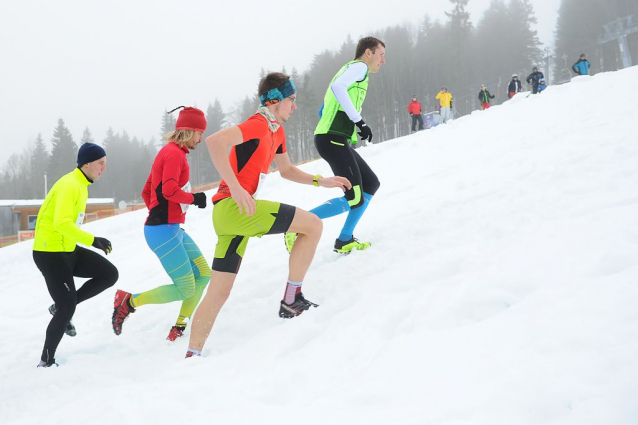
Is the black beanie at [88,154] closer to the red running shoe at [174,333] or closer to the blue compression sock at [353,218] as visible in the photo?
the red running shoe at [174,333]

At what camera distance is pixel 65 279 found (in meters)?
3.95

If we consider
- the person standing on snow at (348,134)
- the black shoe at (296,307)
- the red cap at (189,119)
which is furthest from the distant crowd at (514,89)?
the black shoe at (296,307)

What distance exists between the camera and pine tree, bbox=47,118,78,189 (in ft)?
193

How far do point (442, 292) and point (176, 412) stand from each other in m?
1.77

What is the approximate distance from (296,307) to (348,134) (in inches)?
78.5

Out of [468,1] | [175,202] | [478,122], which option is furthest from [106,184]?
[175,202]

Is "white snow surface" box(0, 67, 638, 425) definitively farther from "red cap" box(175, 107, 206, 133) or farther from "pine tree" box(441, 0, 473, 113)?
"pine tree" box(441, 0, 473, 113)

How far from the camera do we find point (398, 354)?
2305mm

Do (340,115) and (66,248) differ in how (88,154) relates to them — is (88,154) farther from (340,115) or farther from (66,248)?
(340,115)

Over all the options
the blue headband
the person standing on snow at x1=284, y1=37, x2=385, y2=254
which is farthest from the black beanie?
the person standing on snow at x1=284, y1=37, x2=385, y2=254

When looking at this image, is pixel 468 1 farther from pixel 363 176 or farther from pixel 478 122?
pixel 363 176

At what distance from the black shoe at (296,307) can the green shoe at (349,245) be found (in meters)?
1.26

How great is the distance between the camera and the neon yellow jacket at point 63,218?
379 cm

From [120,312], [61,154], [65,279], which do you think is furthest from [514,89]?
[61,154]
